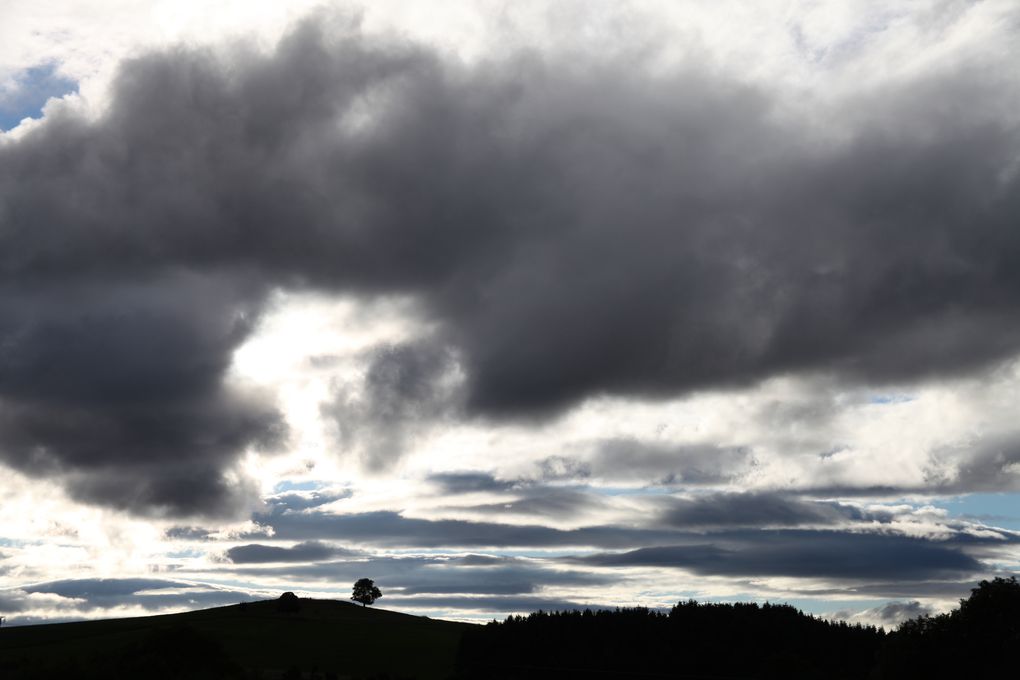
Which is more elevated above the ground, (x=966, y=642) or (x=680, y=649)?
(x=966, y=642)

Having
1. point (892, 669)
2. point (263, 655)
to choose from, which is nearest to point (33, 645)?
point (263, 655)

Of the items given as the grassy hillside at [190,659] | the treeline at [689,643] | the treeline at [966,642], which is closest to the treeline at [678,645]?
the treeline at [689,643]

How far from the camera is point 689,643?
546 ft

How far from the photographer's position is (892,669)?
366ft

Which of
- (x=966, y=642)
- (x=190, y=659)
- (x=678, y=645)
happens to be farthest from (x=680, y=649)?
(x=190, y=659)

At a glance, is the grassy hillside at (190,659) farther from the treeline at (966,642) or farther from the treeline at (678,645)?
the treeline at (966,642)

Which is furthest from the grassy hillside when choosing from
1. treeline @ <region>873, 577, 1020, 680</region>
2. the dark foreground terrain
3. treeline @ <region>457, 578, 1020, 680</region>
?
treeline @ <region>873, 577, 1020, 680</region>

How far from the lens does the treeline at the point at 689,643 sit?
14800 cm

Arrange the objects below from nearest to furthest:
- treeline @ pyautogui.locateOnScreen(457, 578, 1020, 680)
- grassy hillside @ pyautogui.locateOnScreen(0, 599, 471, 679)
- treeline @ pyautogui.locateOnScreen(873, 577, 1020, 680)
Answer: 1. grassy hillside @ pyautogui.locateOnScreen(0, 599, 471, 679)
2. treeline @ pyautogui.locateOnScreen(873, 577, 1020, 680)
3. treeline @ pyautogui.locateOnScreen(457, 578, 1020, 680)

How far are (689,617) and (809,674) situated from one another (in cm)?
3313

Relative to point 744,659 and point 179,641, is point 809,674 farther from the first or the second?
point 179,641

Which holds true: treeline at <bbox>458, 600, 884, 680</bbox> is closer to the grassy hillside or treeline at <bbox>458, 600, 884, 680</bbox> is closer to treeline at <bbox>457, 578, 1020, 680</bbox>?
treeline at <bbox>457, 578, 1020, 680</bbox>

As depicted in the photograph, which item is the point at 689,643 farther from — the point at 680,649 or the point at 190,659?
the point at 190,659

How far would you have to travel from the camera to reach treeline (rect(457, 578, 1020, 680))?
14800cm
